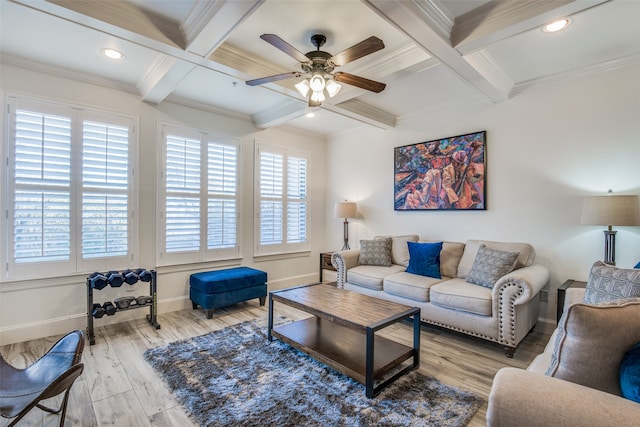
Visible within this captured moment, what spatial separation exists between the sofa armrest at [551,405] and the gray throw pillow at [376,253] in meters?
3.04

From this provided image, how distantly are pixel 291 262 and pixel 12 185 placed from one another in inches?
141

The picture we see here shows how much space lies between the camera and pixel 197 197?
4156 millimetres

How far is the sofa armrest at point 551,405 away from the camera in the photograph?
3.14ft

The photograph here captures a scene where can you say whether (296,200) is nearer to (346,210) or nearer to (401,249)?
(346,210)

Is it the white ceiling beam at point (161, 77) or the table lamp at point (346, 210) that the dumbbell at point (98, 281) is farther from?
the table lamp at point (346, 210)

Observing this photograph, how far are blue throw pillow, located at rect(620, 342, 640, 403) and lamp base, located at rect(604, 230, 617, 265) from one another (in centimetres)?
235

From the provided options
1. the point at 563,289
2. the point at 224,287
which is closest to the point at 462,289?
the point at 563,289

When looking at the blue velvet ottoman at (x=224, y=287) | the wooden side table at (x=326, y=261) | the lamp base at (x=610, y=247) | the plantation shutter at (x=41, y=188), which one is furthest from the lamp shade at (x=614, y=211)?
A: the plantation shutter at (x=41, y=188)

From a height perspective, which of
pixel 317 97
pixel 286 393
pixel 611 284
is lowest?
pixel 286 393

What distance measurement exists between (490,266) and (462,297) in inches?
18.7

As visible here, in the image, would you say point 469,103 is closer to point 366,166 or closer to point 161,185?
point 366,166

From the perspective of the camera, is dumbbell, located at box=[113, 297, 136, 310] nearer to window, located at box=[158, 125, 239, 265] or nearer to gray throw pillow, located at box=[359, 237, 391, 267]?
window, located at box=[158, 125, 239, 265]

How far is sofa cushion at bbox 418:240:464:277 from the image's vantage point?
371 centimetres


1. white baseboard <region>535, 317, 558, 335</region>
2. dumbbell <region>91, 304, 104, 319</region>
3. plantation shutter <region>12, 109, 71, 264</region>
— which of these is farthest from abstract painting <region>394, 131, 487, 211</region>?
plantation shutter <region>12, 109, 71, 264</region>
